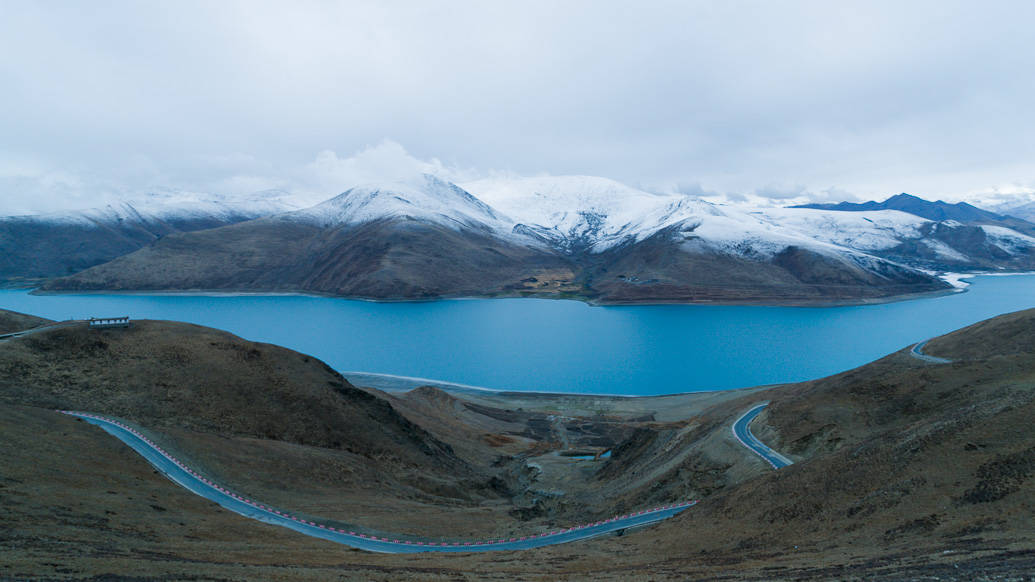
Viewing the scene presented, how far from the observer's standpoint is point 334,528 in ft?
90.1

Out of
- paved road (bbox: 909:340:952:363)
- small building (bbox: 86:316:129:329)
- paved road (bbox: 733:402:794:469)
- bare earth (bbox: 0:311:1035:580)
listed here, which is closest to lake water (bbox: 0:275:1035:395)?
paved road (bbox: 909:340:952:363)

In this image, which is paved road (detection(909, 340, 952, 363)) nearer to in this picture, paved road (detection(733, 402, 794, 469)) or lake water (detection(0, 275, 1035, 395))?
paved road (detection(733, 402, 794, 469))

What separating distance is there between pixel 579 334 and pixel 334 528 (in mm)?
107300

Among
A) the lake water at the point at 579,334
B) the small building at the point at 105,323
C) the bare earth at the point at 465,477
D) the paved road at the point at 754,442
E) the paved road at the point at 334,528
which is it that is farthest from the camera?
the lake water at the point at 579,334

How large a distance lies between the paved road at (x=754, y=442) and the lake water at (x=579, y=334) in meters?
42.3

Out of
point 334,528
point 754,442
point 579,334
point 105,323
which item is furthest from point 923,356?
point 105,323

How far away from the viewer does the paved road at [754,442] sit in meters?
35.0

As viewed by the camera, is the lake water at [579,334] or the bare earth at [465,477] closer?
the bare earth at [465,477]

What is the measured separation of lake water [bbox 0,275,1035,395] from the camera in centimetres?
9838

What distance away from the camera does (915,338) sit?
118m

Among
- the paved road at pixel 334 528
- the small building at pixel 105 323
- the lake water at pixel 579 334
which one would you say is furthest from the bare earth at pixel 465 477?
the lake water at pixel 579 334

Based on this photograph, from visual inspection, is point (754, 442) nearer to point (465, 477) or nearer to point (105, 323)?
point (465, 477)

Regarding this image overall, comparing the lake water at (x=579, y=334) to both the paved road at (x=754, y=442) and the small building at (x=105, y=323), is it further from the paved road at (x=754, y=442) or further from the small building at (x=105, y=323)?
the small building at (x=105, y=323)

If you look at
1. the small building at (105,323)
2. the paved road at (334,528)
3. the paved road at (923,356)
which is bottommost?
the paved road at (334,528)
